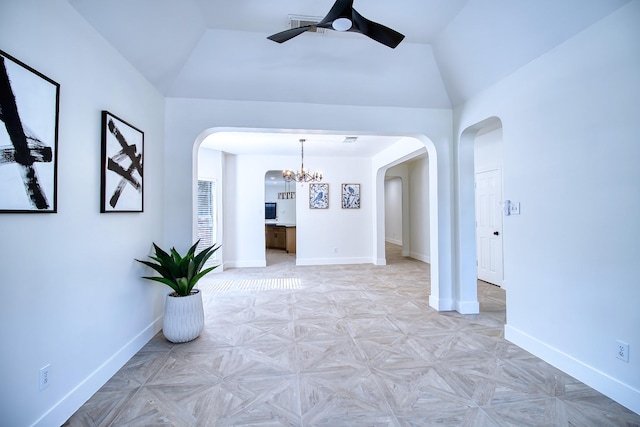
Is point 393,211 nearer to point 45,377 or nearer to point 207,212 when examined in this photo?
point 207,212

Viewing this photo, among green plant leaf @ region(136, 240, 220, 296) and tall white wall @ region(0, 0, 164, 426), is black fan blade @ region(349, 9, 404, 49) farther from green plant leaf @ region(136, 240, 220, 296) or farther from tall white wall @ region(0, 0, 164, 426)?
green plant leaf @ region(136, 240, 220, 296)

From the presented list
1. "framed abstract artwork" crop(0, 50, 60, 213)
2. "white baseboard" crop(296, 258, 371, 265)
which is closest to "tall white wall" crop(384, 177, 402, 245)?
"white baseboard" crop(296, 258, 371, 265)

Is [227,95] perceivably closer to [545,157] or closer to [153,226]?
[153,226]

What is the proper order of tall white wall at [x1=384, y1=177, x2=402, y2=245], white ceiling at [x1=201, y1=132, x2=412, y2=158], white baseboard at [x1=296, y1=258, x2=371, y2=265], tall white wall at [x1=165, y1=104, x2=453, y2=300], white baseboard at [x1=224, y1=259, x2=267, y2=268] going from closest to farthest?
tall white wall at [x1=165, y1=104, x2=453, y2=300] < white ceiling at [x1=201, y1=132, x2=412, y2=158] < white baseboard at [x1=224, y1=259, x2=267, y2=268] < white baseboard at [x1=296, y1=258, x2=371, y2=265] < tall white wall at [x1=384, y1=177, x2=402, y2=245]

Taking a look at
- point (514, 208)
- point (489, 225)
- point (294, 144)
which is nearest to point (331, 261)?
point (294, 144)

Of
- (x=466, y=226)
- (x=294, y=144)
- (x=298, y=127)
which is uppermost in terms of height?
(x=294, y=144)

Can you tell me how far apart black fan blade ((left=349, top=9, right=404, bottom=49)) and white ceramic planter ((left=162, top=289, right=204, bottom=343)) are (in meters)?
2.74

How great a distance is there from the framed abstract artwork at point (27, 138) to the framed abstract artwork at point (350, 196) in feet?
19.7

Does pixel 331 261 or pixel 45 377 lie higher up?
pixel 45 377

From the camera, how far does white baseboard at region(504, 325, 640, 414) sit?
1.83 metres

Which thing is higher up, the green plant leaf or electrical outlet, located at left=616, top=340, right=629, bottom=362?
the green plant leaf

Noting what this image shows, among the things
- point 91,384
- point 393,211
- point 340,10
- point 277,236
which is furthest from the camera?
point 393,211

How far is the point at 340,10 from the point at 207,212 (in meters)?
5.38

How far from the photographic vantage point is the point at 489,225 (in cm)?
512
